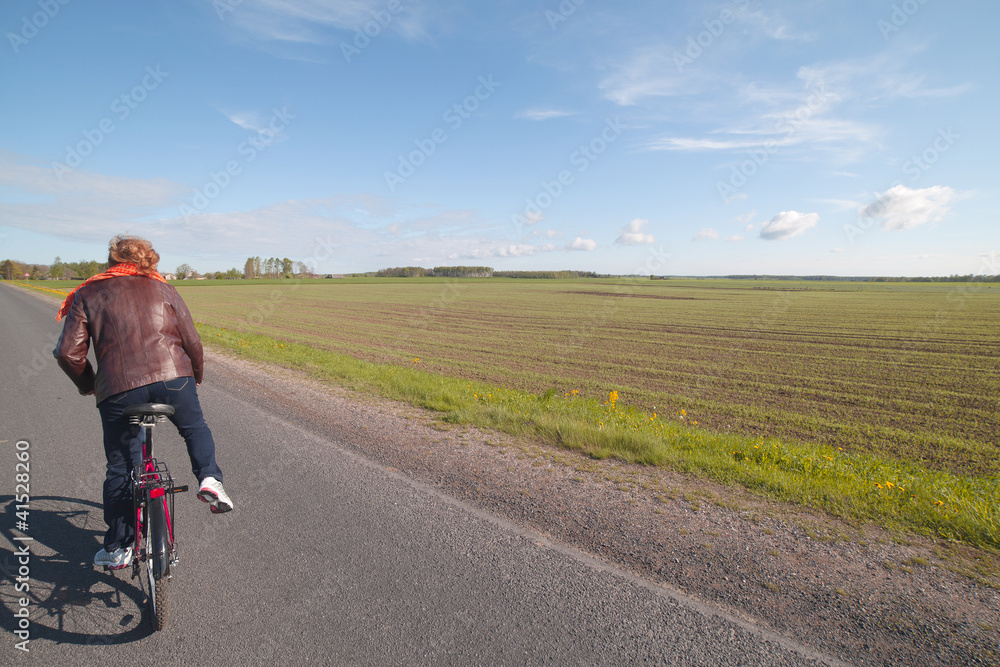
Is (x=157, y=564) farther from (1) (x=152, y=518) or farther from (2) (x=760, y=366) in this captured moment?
(2) (x=760, y=366)

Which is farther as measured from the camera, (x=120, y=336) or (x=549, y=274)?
(x=549, y=274)

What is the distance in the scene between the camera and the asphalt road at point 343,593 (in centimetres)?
259

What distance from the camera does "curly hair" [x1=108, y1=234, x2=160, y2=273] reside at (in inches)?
122

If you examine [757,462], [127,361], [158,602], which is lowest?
[757,462]

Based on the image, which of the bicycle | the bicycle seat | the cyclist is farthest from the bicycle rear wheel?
the bicycle seat

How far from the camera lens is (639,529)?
3822mm

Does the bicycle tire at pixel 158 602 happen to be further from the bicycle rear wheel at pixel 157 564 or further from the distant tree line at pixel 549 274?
the distant tree line at pixel 549 274

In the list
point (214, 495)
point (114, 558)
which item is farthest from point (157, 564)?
point (114, 558)

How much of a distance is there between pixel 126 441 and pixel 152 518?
1.92 feet

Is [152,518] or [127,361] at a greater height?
[127,361]

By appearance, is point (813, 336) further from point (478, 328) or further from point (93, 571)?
point (93, 571)

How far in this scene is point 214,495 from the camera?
10.4ft

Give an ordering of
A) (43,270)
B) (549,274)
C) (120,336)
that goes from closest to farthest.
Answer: (120,336)
(43,270)
(549,274)

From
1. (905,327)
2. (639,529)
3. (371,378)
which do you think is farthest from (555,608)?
(905,327)
